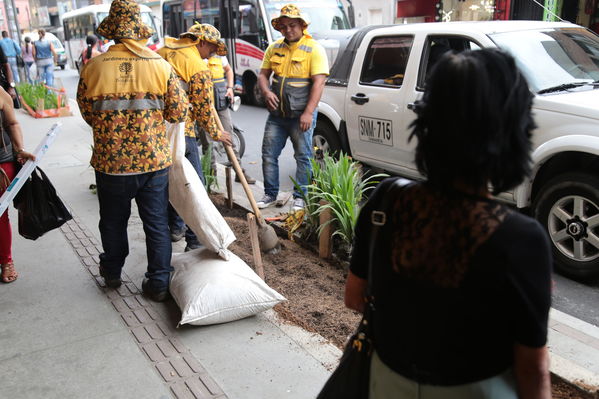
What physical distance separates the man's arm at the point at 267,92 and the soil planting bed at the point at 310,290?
4.25ft

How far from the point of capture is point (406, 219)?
4.56ft

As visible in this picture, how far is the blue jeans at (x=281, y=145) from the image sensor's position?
5.72 meters

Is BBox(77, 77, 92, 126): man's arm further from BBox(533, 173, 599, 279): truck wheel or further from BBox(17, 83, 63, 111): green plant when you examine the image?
BBox(17, 83, 63, 111): green plant

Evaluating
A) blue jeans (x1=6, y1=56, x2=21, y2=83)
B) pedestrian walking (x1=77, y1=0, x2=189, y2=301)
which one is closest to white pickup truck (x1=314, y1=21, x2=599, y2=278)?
pedestrian walking (x1=77, y1=0, x2=189, y2=301)

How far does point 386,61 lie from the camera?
6.10 m

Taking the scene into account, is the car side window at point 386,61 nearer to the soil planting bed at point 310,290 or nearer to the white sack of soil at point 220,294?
the soil planting bed at point 310,290

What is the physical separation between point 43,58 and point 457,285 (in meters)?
20.9

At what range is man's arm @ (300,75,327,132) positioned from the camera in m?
5.48

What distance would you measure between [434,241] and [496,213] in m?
0.15

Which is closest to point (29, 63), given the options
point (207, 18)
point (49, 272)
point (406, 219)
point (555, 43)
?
point (207, 18)

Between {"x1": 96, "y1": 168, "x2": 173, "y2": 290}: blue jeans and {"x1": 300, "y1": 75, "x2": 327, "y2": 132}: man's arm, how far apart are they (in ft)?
6.81

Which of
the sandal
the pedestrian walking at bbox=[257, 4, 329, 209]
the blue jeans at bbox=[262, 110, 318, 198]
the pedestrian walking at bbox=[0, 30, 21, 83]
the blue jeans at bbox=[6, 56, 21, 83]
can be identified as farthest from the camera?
the blue jeans at bbox=[6, 56, 21, 83]

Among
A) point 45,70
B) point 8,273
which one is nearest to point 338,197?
point 8,273

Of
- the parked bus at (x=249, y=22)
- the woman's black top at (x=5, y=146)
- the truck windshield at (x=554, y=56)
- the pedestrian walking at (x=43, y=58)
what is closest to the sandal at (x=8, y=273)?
the woman's black top at (x=5, y=146)
